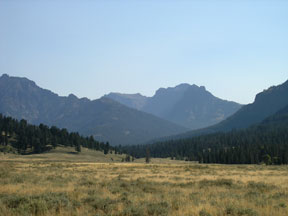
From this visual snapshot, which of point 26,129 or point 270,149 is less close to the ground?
point 26,129

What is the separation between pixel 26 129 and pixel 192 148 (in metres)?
107

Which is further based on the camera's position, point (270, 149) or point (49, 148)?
point (49, 148)

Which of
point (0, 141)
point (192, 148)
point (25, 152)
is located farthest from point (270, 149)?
point (0, 141)

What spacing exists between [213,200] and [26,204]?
29.6ft

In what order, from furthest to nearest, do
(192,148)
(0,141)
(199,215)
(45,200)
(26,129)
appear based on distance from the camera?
1. (192,148)
2. (26,129)
3. (0,141)
4. (45,200)
5. (199,215)

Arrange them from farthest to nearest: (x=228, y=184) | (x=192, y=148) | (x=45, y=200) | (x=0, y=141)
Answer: (x=192, y=148), (x=0, y=141), (x=228, y=184), (x=45, y=200)

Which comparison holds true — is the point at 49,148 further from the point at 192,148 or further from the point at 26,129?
the point at 192,148

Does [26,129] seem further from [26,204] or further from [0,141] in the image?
[26,204]

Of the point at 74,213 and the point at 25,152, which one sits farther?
the point at 25,152

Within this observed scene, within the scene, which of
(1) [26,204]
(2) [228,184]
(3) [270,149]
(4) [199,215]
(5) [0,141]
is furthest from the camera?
(5) [0,141]

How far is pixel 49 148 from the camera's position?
421 feet

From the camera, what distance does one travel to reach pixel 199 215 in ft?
37.8

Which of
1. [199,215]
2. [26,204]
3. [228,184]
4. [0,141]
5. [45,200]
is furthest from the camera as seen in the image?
[0,141]

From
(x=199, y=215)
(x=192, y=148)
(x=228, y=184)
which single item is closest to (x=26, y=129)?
(x=192, y=148)
